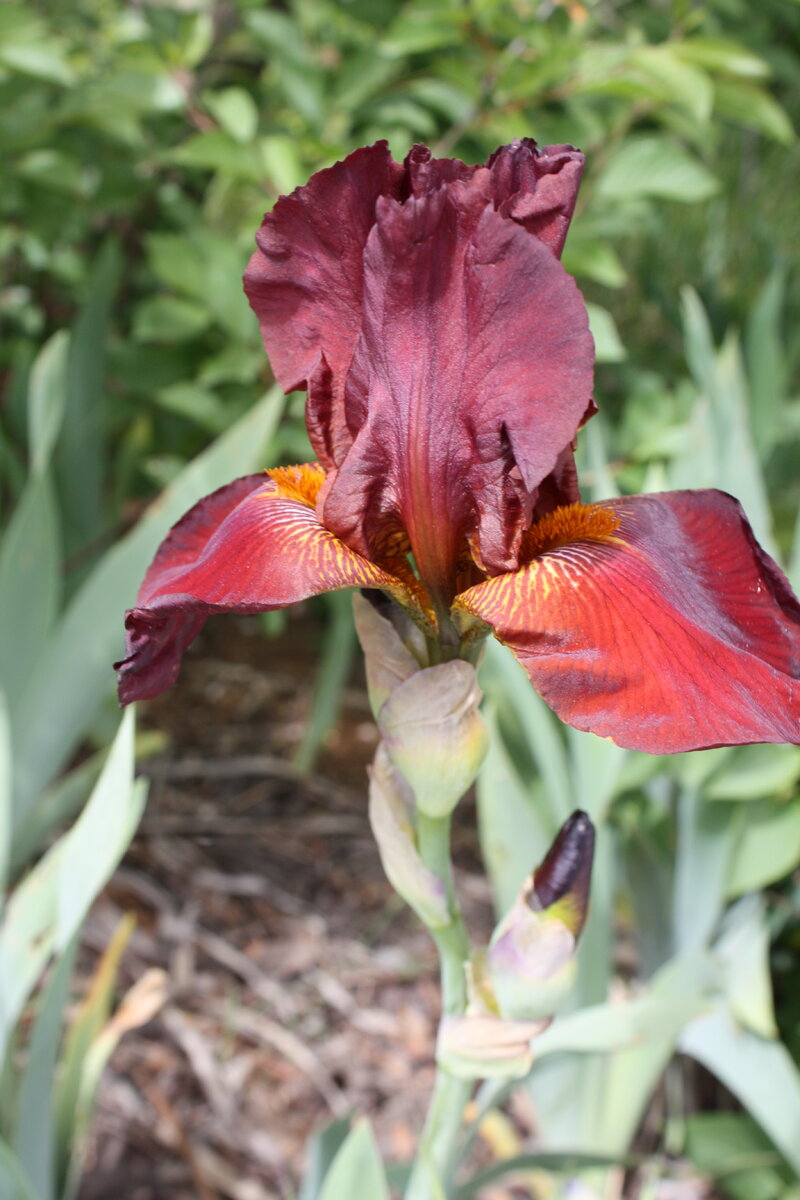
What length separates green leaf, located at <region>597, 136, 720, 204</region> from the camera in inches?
48.0

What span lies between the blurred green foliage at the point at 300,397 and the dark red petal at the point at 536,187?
46 cm

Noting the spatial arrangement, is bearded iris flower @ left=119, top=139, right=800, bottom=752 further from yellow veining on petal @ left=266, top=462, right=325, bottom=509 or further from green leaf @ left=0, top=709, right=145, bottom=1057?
green leaf @ left=0, top=709, right=145, bottom=1057

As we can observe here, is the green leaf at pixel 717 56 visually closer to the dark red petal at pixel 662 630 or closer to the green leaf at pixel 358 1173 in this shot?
the dark red petal at pixel 662 630

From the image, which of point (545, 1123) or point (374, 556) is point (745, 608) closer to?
point (374, 556)

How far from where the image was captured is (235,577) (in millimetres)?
459

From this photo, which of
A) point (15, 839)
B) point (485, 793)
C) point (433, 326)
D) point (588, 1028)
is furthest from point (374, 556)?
point (15, 839)

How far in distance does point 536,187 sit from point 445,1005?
0.44 m

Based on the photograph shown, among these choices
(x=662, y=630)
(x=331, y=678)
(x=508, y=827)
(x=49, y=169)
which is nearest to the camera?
(x=662, y=630)

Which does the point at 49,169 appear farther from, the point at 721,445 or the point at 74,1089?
the point at 74,1089

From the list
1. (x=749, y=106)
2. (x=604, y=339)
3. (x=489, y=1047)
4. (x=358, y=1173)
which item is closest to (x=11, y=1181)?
(x=358, y=1173)

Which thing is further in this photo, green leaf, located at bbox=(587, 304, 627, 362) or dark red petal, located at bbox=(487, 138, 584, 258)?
green leaf, located at bbox=(587, 304, 627, 362)

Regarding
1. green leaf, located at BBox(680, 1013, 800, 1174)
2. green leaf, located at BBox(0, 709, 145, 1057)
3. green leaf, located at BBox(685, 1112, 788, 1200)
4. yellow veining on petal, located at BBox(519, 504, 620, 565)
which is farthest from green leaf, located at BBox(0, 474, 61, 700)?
green leaf, located at BBox(685, 1112, 788, 1200)

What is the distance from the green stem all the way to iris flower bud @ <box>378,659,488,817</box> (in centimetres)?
4

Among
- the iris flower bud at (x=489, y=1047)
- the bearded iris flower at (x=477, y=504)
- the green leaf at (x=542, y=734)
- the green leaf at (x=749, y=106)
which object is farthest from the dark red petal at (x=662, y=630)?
the green leaf at (x=749, y=106)
